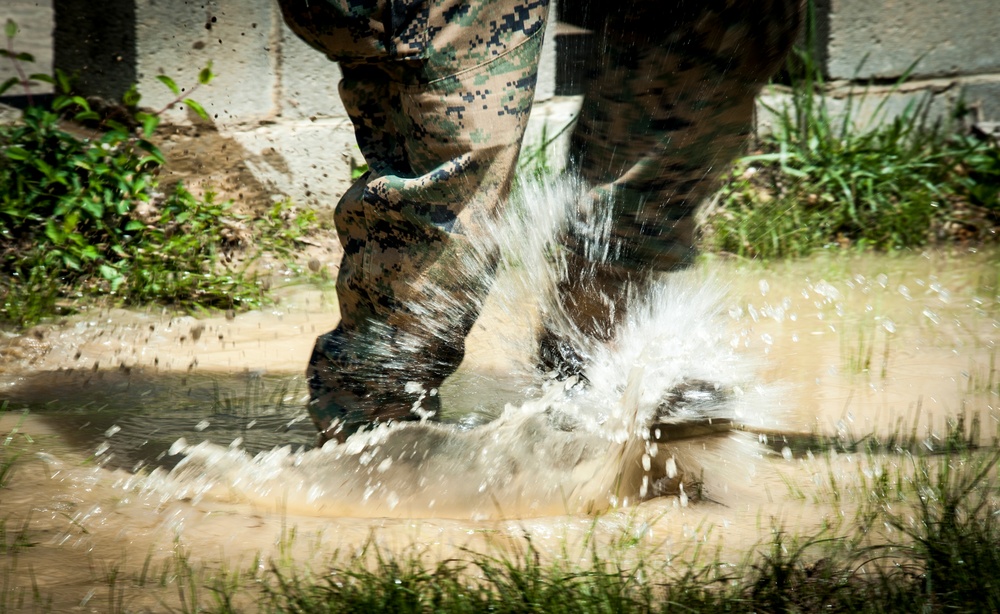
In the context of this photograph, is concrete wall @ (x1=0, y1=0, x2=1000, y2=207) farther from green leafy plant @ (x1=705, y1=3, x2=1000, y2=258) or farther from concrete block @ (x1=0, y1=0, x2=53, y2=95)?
green leafy plant @ (x1=705, y1=3, x2=1000, y2=258)

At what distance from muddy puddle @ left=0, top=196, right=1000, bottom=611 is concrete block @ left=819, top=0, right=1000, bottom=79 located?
6.58ft

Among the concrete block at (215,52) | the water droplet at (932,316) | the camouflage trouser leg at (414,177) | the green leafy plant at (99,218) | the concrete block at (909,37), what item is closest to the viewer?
the camouflage trouser leg at (414,177)

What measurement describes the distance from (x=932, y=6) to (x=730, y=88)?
3.25m

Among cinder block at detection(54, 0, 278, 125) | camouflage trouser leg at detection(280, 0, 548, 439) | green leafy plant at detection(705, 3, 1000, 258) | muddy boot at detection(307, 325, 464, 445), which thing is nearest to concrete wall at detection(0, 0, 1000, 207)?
cinder block at detection(54, 0, 278, 125)

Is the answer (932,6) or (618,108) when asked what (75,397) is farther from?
(932,6)

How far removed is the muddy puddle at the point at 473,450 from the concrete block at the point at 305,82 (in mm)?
1647

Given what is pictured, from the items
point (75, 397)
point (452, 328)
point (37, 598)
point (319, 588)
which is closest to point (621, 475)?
point (452, 328)

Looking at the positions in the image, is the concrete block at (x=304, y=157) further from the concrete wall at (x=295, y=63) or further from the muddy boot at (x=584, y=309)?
the muddy boot at (x=584, y=309)

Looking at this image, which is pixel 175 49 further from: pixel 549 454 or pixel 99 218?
pixel 549 454

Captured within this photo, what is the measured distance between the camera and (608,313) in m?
1.96

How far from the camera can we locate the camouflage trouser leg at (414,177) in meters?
1.55

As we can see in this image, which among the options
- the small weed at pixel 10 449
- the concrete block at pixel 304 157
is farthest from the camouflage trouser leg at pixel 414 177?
the concrete block at pixel 304 157

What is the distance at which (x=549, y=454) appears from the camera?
1.66 metres

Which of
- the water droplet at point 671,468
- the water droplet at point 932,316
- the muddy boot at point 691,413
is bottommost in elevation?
the water droplet at point 671,468
